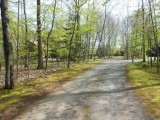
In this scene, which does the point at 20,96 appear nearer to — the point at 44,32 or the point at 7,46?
the point at 7,46

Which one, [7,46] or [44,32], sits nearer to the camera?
[7,46]

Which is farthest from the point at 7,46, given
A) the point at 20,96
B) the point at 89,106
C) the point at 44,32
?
the point at 44,32

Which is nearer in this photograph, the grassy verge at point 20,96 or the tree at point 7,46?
the grassy verge at point 20,96

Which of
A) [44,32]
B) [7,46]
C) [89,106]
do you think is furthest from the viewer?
[44,32]

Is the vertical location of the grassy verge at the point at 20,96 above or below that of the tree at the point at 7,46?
below

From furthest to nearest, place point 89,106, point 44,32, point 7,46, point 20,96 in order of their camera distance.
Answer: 1. point 44,32
2. point 7,46
3. point 20,96
4. point 89,106

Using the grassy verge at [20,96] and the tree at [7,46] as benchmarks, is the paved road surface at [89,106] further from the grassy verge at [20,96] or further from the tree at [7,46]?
the tree at [7,46]

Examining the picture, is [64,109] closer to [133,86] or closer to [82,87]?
[82,87]

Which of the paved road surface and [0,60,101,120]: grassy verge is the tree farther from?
the paved road surface

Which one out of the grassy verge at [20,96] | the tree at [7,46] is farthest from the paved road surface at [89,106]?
the tree at [7,46]

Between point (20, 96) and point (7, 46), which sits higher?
point (7, 46)

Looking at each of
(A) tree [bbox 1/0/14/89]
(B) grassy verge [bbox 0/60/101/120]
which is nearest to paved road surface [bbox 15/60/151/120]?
(B) grassy verge [bbox 0/60/101/120]

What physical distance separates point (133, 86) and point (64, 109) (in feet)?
22.5

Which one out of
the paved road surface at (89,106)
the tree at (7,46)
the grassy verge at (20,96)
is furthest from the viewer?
the tree at (7,46)
